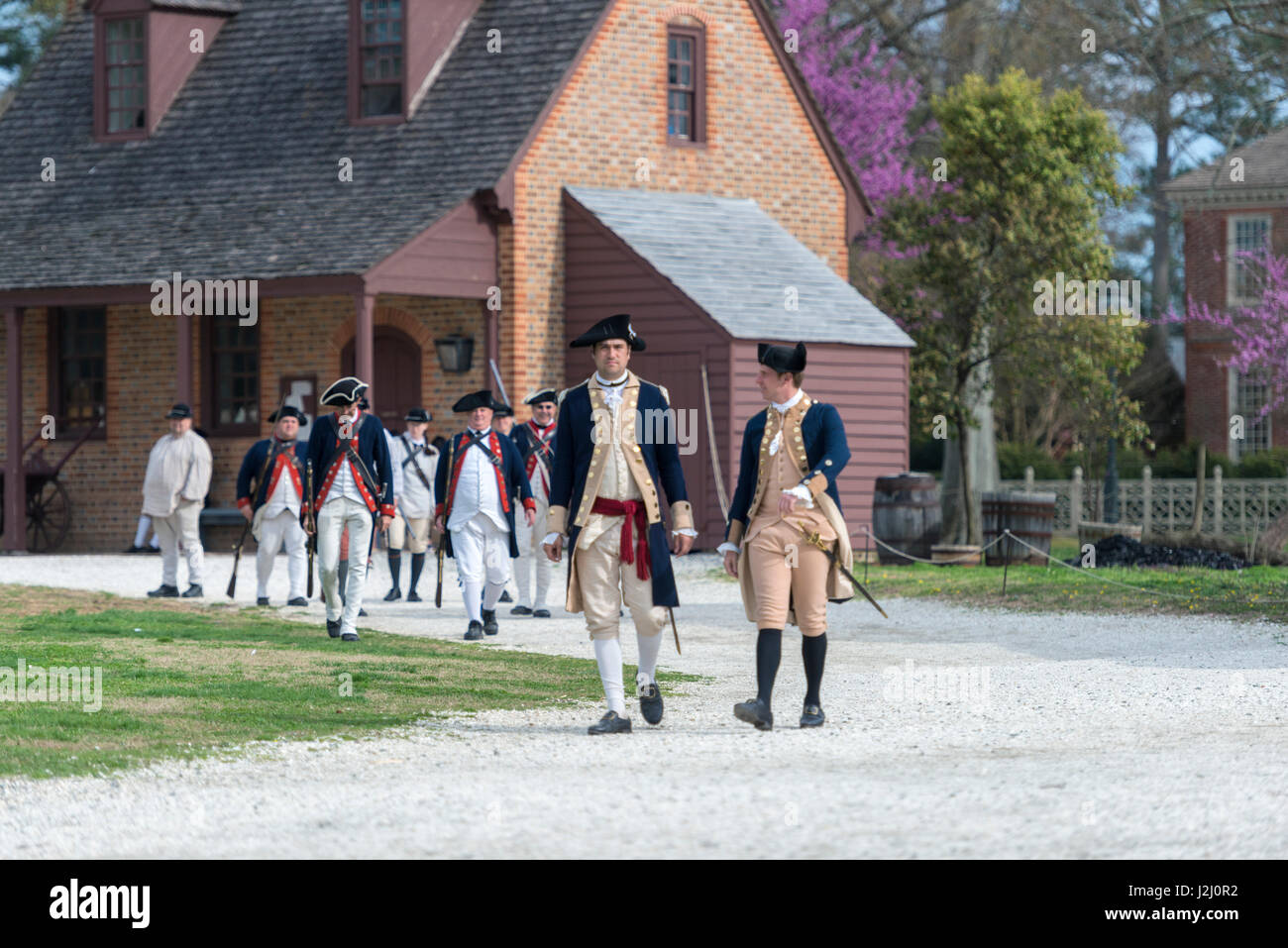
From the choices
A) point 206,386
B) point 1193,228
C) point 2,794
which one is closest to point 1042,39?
point 1193,228

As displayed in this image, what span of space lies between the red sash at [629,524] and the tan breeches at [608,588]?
0.10 ft

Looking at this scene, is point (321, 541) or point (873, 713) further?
point (321, 541)

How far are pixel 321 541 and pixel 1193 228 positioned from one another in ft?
96.6

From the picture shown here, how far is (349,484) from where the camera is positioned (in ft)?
46.6

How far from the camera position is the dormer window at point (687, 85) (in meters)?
26.9

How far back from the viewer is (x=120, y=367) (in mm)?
27922

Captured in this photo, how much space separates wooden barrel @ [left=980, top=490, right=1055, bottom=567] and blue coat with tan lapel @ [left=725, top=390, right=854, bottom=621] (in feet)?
41.1

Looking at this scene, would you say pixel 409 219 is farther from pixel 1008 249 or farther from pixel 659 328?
pixel 1008 249

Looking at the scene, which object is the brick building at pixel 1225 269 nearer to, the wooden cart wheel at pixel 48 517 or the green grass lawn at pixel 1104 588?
the green grass lawn at pixel 1104 588

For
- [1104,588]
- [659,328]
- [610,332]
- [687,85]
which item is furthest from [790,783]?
[687,85]

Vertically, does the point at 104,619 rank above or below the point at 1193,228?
below

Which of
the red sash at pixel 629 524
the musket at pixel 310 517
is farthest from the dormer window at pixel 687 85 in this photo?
the red sash at pixel 629 524

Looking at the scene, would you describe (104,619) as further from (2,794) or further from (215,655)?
(2,794)

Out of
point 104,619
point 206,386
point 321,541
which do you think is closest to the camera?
point 321,541
